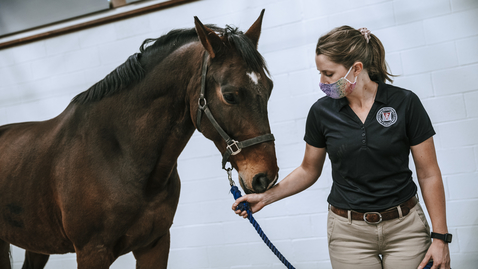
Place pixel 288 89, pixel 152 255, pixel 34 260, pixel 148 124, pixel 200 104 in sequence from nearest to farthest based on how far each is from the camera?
pixel 200 104, pixel 148 124, pixel 152 255, pixel 34 260, pixel 288 89

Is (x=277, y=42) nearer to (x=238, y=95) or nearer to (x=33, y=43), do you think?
(x=238, y=95)

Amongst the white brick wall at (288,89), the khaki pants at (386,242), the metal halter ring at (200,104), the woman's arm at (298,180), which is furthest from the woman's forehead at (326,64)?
the white brick wall at (288,89)

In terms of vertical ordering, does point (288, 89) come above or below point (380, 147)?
above

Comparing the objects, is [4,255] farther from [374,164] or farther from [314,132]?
[374,164]

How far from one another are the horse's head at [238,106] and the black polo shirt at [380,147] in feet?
0.91

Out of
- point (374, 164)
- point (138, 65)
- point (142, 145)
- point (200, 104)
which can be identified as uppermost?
point (138, 65)

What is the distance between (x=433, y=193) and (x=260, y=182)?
1.99 ft

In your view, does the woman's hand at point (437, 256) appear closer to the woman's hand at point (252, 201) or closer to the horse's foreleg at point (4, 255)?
the woman's hand at point (252, 201)

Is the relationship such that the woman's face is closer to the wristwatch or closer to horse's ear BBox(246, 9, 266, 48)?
horse's ear BBox(246, 9, 266, 48)

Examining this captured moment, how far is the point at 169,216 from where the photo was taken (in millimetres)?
1508

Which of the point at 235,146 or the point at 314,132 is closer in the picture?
the point at 235,146

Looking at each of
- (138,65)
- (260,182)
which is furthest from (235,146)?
(138,65)

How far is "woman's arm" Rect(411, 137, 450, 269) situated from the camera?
109 centimetres

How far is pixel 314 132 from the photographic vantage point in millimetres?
1362
